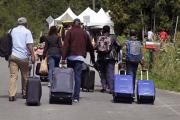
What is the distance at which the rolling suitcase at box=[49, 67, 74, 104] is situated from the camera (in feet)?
49.5

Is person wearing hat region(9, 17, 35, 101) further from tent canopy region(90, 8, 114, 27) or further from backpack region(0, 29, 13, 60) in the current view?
tent canopy region(90, 8, 114, 27)

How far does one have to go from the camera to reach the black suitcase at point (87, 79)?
58.2 ft

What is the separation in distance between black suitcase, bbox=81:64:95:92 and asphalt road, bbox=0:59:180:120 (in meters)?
0.68

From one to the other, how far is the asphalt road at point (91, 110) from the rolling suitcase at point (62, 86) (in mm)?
195

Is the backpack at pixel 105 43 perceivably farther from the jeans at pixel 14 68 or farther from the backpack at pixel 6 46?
the backpack at pixel 6 46

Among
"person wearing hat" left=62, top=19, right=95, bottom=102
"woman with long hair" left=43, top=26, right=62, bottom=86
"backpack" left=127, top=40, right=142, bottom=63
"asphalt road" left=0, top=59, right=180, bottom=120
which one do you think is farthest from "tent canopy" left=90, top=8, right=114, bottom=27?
"person wearing hat" left=62, top=19, right=95, bottom=102

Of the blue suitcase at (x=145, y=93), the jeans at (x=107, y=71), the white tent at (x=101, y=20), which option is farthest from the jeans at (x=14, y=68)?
the white tent at (x=101, y=20)

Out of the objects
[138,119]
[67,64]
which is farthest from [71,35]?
[138,119]

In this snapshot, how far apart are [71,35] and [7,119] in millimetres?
3766

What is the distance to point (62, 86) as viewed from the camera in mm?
15133

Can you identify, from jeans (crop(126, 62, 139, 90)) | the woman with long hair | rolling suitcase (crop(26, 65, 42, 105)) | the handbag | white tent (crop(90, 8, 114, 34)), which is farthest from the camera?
white tent (crop(90, 8, 114, 34))

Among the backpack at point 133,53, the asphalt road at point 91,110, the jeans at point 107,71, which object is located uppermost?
the backpack at point 133,53

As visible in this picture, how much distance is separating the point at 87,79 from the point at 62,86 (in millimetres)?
3108

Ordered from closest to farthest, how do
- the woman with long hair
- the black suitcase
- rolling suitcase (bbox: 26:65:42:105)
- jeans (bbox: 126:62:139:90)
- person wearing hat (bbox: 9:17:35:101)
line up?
rolling suitcase (bbox: 26:65:42:105) → person wearing hat (bbox: 9:17:35:101) → jeans (bbox: 126:62:139:90) → the black suitcase → the woman with long hair
